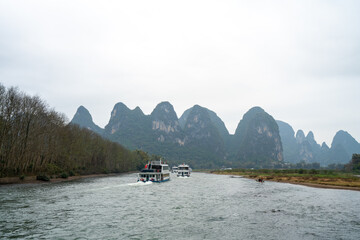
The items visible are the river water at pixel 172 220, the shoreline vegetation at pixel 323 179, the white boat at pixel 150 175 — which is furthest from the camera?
the white boat at pixel 150 175

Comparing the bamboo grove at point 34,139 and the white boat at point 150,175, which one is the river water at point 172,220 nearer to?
the bamboo grove at point 34,139

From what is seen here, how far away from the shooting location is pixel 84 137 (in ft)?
390

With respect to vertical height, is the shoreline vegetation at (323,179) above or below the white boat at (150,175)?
below

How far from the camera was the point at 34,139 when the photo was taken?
3049 inches

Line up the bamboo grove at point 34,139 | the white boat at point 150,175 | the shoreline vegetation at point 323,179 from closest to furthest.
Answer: the bamboo grove at point 34,139 → the shoreline vegetation at point 323,179 → the white boat at point 150,175

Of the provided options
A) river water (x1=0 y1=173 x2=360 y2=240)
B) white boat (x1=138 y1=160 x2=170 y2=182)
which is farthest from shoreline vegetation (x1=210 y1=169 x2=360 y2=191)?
white boat (x1=138 y1=160 x2=170 y2=182)

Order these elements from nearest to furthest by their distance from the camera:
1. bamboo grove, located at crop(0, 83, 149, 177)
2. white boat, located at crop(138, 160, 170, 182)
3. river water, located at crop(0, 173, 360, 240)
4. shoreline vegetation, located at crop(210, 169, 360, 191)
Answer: river water, located at crop(0, 173, 360, 240) < bamboo grove, located at crop(0, 83, 149, 177) < shoreline vegetation, located at crop(210, 169, 360, 191) < white boat, located at crop(138, 160, 170, 182)

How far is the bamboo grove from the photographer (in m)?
67.4

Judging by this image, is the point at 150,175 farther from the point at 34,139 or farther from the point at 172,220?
the point at 172,220

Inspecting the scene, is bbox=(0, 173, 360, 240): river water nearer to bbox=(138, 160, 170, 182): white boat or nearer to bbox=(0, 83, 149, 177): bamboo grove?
bbox=(0, 83, 149, 177): bamboo grove

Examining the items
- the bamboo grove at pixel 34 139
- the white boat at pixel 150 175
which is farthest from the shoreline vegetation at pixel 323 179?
the bamboo grove at pixel 34 139

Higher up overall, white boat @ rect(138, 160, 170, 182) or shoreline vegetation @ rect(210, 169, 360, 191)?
white boat @ rect(138, 160, 170, 182)

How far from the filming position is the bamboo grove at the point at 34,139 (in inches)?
2653

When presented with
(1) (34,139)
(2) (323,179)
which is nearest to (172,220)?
(1) (34,139)
